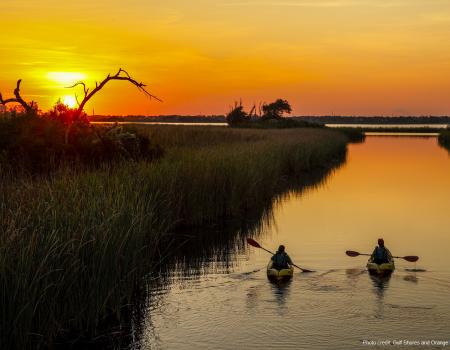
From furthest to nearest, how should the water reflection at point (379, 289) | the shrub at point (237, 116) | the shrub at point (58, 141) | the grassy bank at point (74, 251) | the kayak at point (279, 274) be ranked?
the shrub at point (237, 116) → the shrub at point (58, 141) → the kayak at point (279, 274) → the water reflection at point (379, 289) → the grassy bank at point (74, 251)

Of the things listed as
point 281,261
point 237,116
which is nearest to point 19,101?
point 281,261

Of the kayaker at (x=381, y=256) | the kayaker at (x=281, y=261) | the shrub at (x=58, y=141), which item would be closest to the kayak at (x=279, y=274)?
the kayaker at (x=281, y=261)

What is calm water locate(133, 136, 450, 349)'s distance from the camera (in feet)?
35.0

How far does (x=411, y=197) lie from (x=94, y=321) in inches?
889

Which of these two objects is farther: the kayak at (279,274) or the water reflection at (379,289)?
the kayak at (279,274)

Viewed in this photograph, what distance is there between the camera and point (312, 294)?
13078 millimetres

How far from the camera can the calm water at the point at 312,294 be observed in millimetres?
10656

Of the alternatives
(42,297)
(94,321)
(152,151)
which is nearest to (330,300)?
(94,321)

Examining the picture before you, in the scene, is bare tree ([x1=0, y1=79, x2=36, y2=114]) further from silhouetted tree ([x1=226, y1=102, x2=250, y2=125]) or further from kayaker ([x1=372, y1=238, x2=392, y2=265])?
silhouetted tree ([x1=226, y1=102, x2=250, y2=125])

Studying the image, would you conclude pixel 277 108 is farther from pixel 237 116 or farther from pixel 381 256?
pixel 381 256

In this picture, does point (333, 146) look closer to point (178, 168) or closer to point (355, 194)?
point (355, 194)

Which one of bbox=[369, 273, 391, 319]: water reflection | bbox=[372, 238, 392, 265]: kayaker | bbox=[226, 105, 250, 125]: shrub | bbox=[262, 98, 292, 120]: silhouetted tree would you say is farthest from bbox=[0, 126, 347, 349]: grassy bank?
bbox=[262, 98, 292, 120]: silhouetted tree

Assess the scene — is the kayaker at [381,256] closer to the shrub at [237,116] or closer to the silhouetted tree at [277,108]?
the shrub at [237,116]

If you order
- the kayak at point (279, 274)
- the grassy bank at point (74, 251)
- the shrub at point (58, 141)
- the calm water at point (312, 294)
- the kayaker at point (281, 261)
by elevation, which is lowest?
the calm water at point (312, 294)
